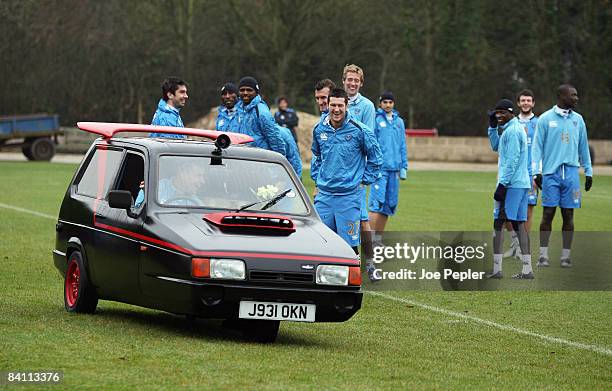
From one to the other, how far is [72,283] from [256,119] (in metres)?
3.96

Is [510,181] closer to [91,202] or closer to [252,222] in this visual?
[91,202]

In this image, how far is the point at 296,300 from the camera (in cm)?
943

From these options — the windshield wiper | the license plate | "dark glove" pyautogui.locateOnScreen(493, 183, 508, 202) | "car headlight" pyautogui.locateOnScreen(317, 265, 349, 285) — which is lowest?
the license plate

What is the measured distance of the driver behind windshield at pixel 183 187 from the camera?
10.3m

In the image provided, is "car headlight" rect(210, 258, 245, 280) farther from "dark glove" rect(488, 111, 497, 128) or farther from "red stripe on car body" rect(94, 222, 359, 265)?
"dark glove" rect(488, 111, 497, 128)

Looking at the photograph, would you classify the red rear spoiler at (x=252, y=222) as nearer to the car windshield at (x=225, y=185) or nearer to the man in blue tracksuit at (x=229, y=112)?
the car windshield at (x=225, y=185)

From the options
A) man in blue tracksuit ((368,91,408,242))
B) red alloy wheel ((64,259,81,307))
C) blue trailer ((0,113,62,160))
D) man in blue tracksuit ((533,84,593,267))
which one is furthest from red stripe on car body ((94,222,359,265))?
blue trailer ((0,113,62,160))

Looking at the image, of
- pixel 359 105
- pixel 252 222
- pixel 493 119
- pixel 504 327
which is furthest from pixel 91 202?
pixel 493 119

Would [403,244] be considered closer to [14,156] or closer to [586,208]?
[586,208]

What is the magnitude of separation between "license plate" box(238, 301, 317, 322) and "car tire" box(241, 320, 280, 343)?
0.69 ft

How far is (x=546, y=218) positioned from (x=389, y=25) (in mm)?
47913

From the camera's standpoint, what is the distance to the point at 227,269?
30.6 ft

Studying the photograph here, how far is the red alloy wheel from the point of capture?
1100cm

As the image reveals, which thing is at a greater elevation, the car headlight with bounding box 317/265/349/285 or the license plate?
the car headlight with bounding box 317/265/349/285
